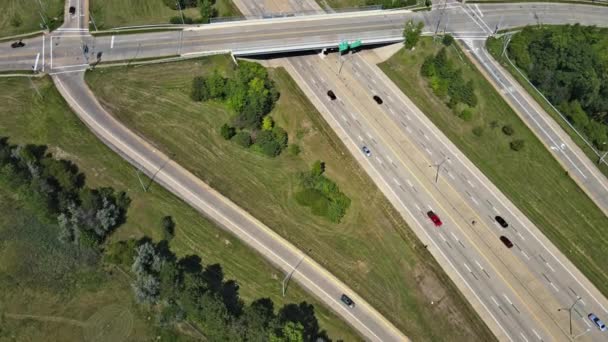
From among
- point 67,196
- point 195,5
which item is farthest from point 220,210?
point 195,5

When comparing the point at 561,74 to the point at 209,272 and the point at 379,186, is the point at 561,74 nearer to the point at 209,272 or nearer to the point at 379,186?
the point at 379,186

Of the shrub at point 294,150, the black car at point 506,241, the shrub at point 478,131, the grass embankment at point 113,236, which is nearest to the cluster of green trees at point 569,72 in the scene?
the shrub at point 478,131

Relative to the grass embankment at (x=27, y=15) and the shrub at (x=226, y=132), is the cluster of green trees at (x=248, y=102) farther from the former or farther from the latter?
the grass embankment at (x=27, y=15)

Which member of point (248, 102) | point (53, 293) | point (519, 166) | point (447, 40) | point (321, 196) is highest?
point (248, 102)

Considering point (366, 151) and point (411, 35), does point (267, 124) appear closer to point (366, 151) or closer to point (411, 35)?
point (366, 151)

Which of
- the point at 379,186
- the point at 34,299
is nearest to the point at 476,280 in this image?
the point at 379,186
